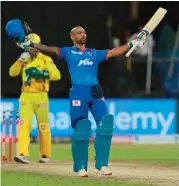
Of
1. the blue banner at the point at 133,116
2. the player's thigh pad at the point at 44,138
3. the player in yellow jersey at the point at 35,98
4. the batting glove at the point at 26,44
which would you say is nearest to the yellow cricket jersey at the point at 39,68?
the player in yellow jersey at the point at 35,98

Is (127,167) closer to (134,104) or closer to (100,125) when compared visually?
(100,125)

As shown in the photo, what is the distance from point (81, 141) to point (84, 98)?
0.55 m

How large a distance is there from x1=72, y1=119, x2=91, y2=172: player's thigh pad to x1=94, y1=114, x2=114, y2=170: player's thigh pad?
168 millimetres

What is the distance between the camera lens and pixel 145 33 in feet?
34.8

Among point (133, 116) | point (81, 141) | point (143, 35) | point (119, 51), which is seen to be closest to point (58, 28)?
point (133, 116)

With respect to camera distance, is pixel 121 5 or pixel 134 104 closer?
pixel 134 104

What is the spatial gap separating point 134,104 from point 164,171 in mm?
7855

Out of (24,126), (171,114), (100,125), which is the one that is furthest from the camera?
(171,114)

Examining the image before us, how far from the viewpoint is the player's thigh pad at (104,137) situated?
1038cm

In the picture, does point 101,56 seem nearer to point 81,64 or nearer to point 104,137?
point 81,64

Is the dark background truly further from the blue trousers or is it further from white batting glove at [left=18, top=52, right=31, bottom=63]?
the blue trousers

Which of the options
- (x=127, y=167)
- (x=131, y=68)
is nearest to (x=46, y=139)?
(x=127, y=167)

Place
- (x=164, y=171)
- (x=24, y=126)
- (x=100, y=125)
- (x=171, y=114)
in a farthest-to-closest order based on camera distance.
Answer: (x=171, y=114)
(x=24, y=126)
(x=164, y=171)
(x=100, y=125)

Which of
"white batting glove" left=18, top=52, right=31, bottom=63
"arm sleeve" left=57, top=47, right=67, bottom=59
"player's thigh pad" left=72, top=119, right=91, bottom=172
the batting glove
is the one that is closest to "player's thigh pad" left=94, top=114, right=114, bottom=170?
"player's thigh pad" left=72, top=119, right=91, bottom=172
